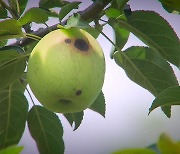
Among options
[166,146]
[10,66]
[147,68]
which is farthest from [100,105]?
[166,146]

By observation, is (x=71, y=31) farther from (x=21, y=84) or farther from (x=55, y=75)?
(x=21, y=84)

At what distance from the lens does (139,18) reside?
2.82ft

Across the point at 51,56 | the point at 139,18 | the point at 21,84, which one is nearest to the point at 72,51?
the point at 51,56

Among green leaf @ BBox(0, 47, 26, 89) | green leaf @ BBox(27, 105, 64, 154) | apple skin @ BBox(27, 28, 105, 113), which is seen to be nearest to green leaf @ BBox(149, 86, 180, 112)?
apple skin @ BBox(27, 28, 105, 113)

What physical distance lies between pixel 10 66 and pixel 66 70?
0.23 metres

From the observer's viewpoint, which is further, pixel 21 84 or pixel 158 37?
pixel 21 84

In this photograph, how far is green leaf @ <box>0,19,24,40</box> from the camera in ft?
2.47

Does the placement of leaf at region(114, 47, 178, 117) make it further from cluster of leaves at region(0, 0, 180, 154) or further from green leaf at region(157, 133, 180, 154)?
green leaf at region(157, 133, 180, 154)

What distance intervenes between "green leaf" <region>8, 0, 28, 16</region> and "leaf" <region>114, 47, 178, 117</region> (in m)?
0.29

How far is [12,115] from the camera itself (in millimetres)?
1048

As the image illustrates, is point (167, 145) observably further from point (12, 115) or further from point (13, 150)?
point (12, 115)

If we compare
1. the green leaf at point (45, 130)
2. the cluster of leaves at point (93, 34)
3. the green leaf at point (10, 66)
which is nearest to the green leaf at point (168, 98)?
the cluster of leaves at point (93, 34)

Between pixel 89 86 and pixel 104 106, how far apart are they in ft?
1.13

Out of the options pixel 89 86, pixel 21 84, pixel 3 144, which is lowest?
pixel 3 144
